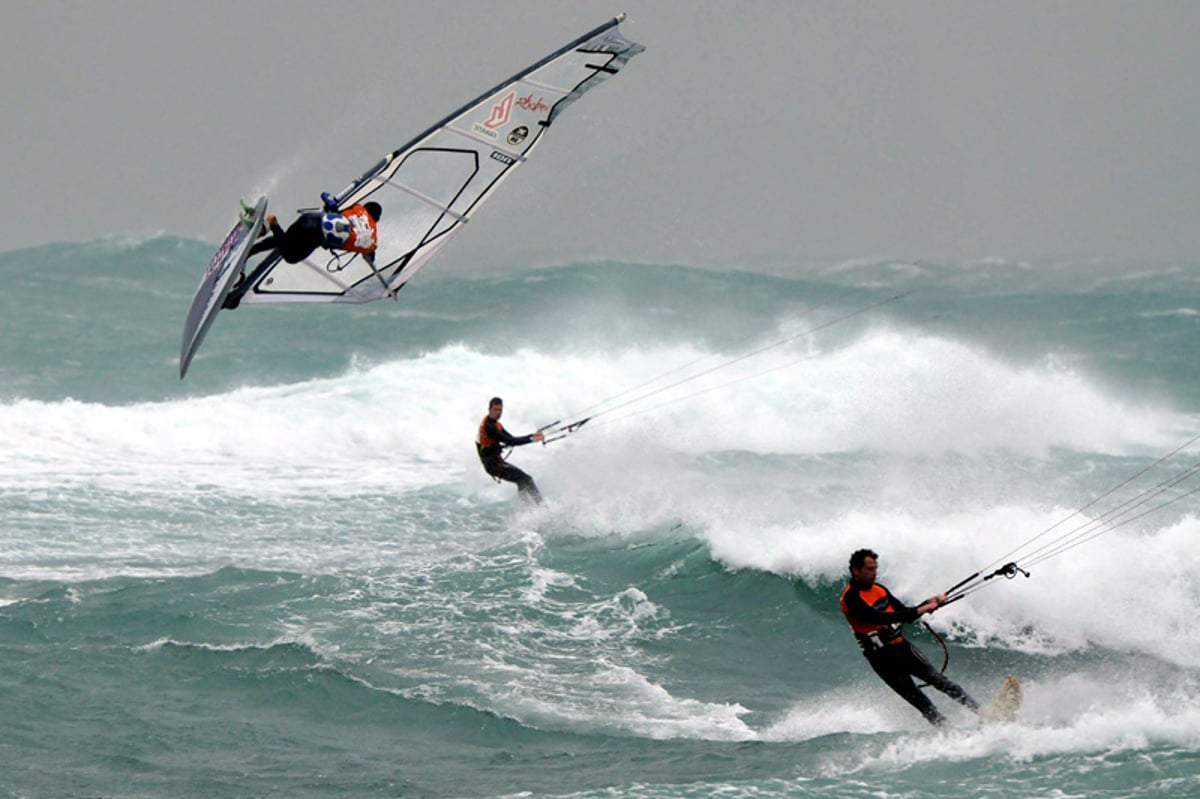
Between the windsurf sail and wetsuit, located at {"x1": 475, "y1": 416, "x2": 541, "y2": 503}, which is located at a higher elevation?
the windsurf sail

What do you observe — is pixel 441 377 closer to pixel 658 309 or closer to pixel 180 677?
pixel 658 309

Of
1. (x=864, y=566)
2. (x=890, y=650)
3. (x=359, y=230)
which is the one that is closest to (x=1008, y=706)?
(x=890, y=650)

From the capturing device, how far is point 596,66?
10125 mm

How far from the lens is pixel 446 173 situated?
412 inches

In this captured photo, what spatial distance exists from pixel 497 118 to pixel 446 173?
0.56 meters

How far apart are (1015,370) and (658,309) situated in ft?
25.6

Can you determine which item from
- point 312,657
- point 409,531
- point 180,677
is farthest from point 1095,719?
point 409,531

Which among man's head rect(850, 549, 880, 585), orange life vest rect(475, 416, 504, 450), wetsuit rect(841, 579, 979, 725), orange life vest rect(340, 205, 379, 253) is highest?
orange life vest rect(340, 205, 379, 253)

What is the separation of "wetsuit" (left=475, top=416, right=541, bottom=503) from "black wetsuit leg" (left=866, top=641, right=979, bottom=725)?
18.9ft

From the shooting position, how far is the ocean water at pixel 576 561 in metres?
7.47

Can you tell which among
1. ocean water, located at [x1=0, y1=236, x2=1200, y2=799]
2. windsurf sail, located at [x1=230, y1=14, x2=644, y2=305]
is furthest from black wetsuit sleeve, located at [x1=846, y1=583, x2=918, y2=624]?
windsurf sail, located at [x1=230, y1=14, x2=644, y2=305]

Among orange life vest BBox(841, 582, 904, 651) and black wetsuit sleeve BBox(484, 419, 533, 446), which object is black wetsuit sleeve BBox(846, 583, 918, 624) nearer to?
orange life vest BBox(841, 582, 904, 651)

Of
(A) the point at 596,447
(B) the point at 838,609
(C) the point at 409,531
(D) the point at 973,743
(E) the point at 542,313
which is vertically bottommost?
(D) the point at 973,743

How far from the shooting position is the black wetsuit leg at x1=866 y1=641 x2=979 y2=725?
24.5 ft
